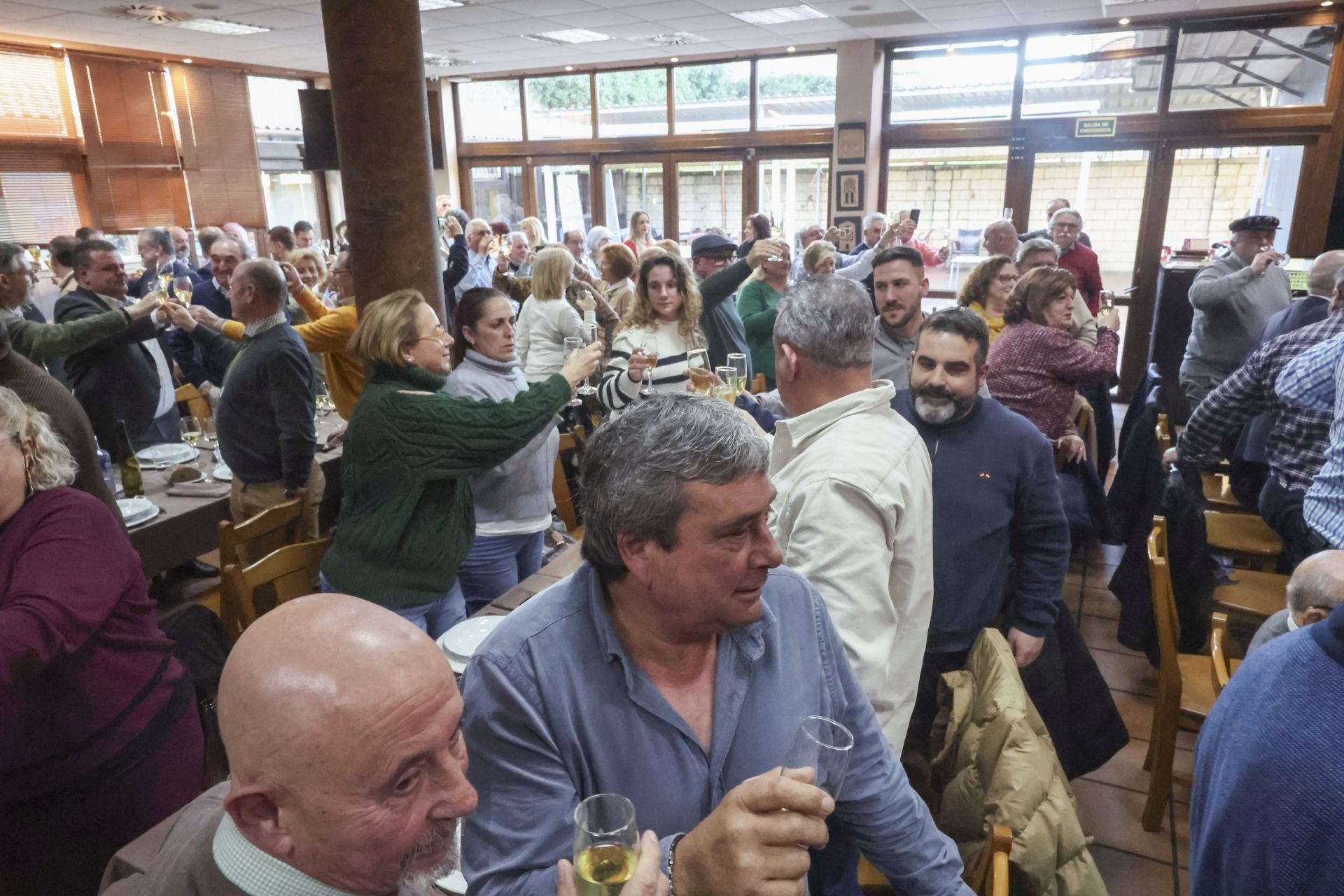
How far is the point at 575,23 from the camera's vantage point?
25.0 feet

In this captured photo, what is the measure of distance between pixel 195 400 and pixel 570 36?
5.56m

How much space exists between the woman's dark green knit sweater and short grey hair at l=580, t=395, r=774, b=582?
1.18 m

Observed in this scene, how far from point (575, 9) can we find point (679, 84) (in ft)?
10.3

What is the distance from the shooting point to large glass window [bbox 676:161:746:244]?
32.8 ft

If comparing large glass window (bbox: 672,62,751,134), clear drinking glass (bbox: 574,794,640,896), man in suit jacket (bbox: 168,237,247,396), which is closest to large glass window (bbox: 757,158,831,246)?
large glass window (bbox: 672,62,751,134)

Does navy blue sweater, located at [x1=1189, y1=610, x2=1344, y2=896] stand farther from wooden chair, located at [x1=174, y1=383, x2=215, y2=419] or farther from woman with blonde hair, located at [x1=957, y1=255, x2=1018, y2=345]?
wooden chair, located at [x1=174, y1=383, x2=215, y2=419]

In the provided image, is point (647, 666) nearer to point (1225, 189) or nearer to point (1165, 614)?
point (1165, 614)

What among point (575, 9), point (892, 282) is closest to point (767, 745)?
point (892, 282)

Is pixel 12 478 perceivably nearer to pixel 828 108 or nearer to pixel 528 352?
pixel 528 352

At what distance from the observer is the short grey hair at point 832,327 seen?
1.77m

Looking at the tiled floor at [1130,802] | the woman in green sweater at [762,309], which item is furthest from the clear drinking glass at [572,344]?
the tiled floor at [1130,802]

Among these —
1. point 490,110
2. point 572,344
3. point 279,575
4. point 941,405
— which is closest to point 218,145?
point 490,110

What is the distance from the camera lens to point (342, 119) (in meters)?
3.33

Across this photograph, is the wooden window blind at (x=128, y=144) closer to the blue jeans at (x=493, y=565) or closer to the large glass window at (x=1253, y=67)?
the blue jeans at (x=493, y=565)
